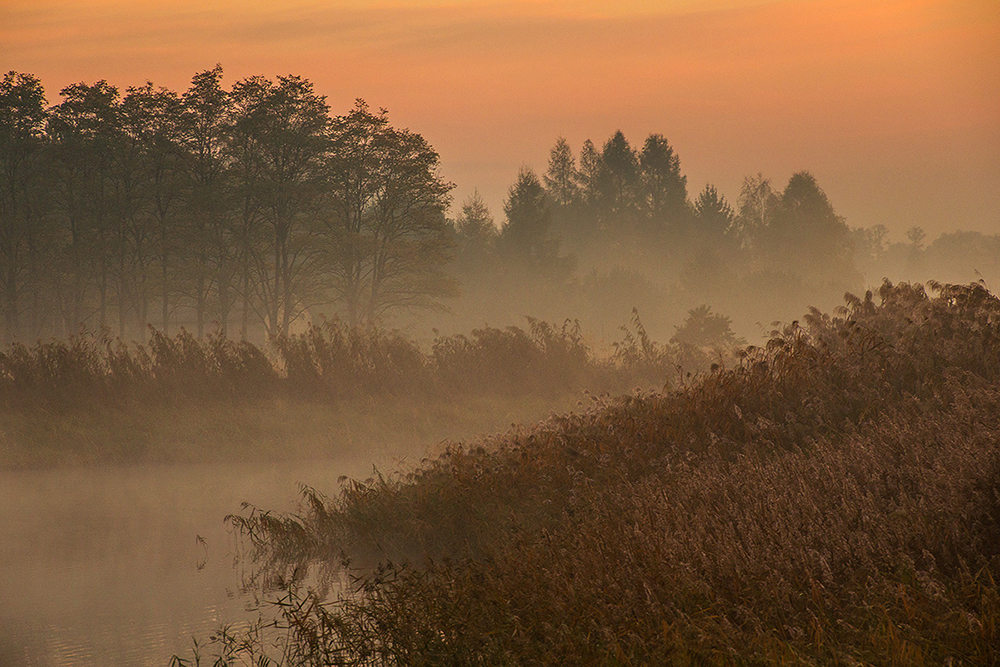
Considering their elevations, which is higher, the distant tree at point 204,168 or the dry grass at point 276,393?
the distant tree at point 204,168

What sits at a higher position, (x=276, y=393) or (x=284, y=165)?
(x=284, y=165)

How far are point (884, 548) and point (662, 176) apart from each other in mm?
70466

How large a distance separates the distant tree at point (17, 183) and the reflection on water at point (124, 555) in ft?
95.6

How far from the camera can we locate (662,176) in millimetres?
73750

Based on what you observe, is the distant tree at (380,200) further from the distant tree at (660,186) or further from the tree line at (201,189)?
the distant tree at (660,186)

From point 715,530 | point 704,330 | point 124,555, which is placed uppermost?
point 704,330

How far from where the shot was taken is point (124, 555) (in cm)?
1152

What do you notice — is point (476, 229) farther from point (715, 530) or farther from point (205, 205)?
point (715, 530)

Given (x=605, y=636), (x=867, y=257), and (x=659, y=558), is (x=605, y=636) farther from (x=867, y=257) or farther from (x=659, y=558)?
(x=867, y=257)

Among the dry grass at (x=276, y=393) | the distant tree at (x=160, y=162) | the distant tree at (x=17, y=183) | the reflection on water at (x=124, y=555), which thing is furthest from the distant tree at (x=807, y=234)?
the reflection on water at (x=124, y=555)

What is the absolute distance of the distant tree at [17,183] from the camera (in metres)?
41.7

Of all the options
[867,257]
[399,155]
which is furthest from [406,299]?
[867,257]

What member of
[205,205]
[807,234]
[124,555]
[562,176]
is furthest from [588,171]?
[124,555]

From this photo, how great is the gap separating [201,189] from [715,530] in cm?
3943
